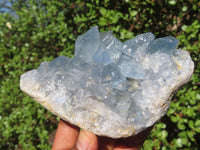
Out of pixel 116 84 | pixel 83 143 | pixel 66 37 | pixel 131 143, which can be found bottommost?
pixel 131 143

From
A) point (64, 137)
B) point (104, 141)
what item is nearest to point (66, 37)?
point (64, 137)

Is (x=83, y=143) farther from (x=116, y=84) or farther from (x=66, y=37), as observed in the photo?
(x=66, y=37)

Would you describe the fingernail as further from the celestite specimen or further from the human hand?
the human hand

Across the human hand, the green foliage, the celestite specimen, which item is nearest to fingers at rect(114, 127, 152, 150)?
the human hand

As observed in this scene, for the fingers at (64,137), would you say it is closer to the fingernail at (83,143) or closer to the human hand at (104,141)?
the human hand at (104,141)

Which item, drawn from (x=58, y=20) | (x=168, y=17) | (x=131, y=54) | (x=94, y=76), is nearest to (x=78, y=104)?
(x=94, y=76)
